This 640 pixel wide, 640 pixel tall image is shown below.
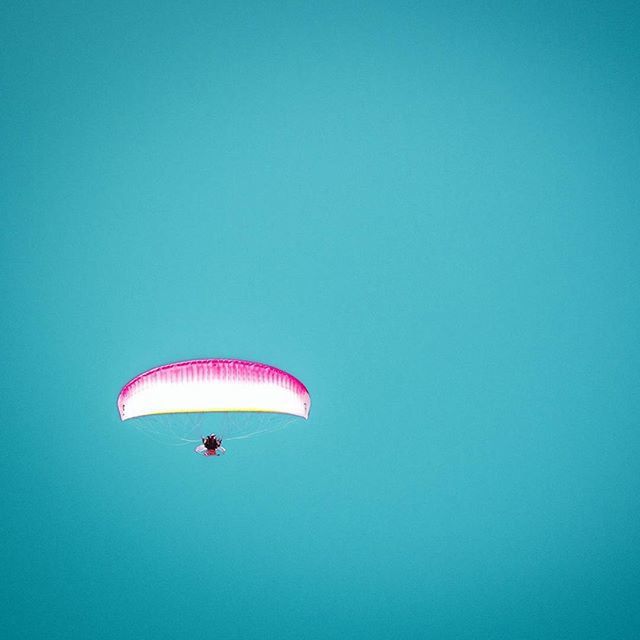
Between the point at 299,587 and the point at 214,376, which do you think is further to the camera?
the point at 299,587

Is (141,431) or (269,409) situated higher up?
(141,431)

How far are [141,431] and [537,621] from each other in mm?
11029

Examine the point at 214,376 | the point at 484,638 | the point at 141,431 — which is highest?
the point at 141,431

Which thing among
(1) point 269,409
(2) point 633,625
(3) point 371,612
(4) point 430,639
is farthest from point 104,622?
(2) point 633,625

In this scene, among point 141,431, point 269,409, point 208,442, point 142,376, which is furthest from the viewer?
point 141,431

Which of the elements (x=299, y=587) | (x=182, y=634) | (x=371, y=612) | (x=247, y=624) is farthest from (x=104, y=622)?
(x=371, y=612)

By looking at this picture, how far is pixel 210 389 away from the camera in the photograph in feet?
28.2

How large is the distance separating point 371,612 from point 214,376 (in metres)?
10.6

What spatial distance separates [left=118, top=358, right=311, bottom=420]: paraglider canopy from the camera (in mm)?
8508

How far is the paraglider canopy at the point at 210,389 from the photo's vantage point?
851 centimetres

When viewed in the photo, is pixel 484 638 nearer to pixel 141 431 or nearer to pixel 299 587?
pixel 299 587

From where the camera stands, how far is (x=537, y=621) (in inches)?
647

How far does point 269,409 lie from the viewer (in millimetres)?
8570

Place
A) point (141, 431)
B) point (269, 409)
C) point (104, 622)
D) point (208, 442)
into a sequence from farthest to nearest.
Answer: point (104, 622) < point (141, 431) < point (208, 442) < point (269, 409)
